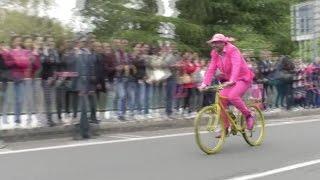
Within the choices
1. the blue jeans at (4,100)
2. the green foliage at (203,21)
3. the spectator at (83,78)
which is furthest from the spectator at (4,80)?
the green foliage at (203,21)

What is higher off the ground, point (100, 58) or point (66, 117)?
point (100, 58)

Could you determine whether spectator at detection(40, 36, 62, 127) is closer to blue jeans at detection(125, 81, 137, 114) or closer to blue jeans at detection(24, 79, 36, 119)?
blue jeans at detection(24, 79, 36, 119)

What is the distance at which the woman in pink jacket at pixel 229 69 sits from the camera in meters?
10.5

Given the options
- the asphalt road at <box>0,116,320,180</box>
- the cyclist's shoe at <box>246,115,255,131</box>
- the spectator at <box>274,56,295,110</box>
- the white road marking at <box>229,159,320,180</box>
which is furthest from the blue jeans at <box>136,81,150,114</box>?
the white road marking at <box>229,159,320,180</box>

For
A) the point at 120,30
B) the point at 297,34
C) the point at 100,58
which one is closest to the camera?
the point at 100,58

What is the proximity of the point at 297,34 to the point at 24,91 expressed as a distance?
12069 mm

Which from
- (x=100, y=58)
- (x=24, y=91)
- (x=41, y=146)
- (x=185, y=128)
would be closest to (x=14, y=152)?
(x=41, y=146)

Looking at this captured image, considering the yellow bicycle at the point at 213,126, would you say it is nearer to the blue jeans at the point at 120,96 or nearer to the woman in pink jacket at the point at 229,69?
the woman in pink jacket at the point at 229,69

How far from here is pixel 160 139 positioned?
1257 cm

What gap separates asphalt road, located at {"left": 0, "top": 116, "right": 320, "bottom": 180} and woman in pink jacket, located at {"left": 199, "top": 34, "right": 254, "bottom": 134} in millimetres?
911

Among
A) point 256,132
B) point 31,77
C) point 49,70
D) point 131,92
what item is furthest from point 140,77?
point 256,132

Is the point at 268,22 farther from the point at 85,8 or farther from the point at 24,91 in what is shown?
the point at 24,91

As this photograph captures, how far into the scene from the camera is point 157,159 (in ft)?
32.8

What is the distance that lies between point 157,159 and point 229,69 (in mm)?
1976
